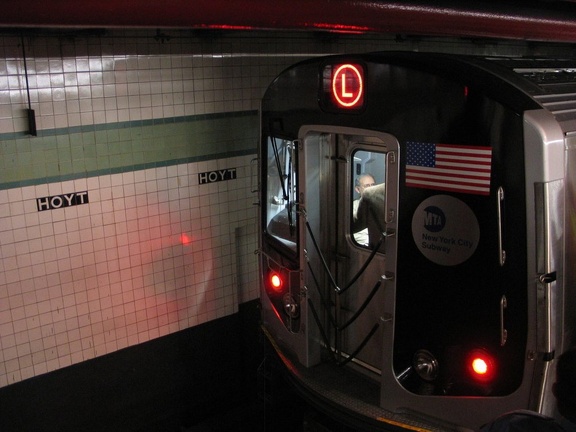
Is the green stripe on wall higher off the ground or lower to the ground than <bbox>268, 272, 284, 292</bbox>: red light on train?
higher

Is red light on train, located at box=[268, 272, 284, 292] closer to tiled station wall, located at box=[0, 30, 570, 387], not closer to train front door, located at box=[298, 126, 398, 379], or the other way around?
train front door, located at box=[298, 126, 398, 379]

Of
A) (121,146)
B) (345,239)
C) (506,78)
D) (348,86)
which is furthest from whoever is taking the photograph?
(121,146)

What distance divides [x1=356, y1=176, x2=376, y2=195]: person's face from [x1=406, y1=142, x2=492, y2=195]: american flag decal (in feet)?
2.24

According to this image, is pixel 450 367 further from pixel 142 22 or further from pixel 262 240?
pixel 142 22

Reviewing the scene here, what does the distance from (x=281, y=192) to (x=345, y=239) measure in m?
0.72

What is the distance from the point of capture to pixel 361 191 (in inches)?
181

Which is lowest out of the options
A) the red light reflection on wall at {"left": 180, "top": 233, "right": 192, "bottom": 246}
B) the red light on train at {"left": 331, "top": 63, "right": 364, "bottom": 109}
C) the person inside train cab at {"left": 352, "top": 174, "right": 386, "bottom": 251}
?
the red light reflection on wall at {"left": 180, "top": 233, "right": 192, "bottom": 246}

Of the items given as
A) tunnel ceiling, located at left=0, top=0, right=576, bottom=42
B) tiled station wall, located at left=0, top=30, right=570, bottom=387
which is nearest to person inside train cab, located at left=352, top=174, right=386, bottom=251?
tunnel ceiling, located at left=0, top=0, right=576, bottom=42

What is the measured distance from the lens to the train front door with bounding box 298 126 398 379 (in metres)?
4.52

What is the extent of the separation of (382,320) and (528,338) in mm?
937

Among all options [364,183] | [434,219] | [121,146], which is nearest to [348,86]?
[364,183]

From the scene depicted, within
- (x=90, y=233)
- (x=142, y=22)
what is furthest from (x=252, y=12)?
(x=90, y=233)

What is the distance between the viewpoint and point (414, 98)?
3797 mm

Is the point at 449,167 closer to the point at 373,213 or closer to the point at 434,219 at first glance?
the point at 434,219
